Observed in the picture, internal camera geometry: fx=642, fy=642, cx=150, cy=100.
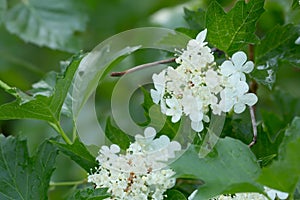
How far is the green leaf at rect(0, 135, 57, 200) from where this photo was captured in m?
0.85

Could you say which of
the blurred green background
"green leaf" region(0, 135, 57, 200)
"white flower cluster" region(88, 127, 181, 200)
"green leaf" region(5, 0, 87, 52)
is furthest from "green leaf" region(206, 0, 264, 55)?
"green leaf" region(5, 0, 87, 52)

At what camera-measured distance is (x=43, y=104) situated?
32.9 inches

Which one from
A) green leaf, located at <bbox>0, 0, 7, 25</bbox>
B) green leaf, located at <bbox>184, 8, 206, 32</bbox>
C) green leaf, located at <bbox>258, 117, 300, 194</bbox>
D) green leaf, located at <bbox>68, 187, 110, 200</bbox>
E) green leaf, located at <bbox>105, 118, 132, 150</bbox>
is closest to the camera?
green leaf, located at <bbox>258, 117, 300, 194</bbox>

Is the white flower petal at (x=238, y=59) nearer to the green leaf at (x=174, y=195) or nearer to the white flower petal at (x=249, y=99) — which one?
the white flower petal at (x=249, y=99)

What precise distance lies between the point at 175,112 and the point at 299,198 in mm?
182

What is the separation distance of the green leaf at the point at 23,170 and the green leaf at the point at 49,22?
0.57m

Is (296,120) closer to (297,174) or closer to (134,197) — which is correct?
(297,174)

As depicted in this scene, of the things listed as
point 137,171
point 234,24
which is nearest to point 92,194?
point 137,171

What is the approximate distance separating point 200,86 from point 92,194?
7.0 inches

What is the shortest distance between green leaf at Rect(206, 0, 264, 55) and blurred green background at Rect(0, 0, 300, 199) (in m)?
0.41

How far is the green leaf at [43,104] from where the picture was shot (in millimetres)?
817

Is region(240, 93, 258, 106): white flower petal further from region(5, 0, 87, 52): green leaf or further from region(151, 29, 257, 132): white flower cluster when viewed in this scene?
region(5, 0, 87, 52): green leaf

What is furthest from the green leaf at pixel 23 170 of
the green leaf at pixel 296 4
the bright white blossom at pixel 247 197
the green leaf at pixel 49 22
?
the green leaf at pixel 49 22

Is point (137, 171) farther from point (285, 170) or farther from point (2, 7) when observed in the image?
point (2, 7)
